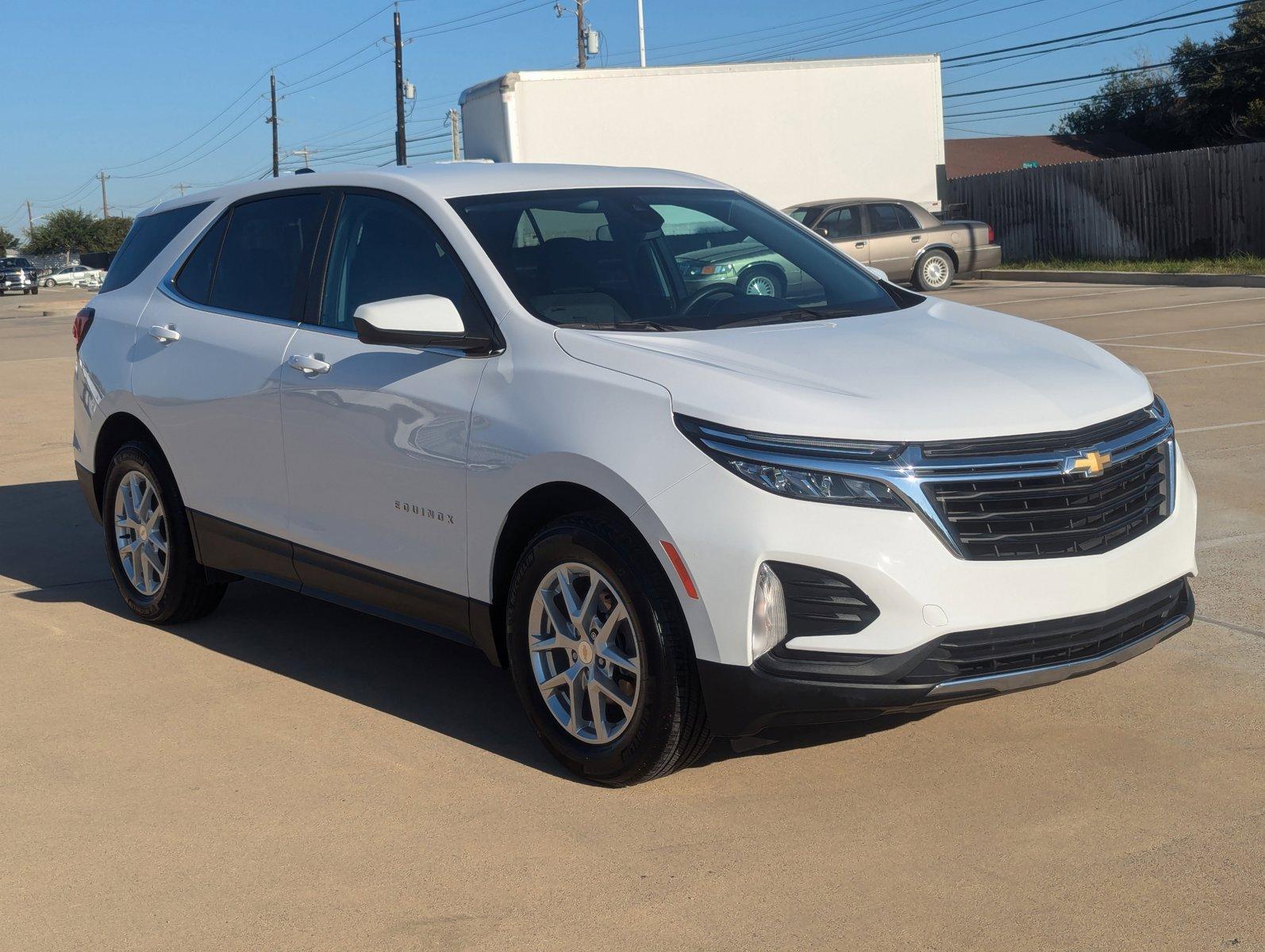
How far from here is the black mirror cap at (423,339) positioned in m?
4.44

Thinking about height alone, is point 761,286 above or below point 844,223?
below

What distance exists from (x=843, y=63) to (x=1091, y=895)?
2113cm

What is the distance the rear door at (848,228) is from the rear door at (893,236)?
0.53 ft

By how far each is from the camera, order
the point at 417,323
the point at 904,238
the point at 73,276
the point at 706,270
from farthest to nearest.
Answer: the point at 73,276 < the point at 904,238 < the point at 706,270 < the point at 417,323

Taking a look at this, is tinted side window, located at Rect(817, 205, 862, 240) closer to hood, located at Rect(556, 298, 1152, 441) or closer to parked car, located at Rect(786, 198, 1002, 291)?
parked car, located at Rect(786, 198, 1002, 291)

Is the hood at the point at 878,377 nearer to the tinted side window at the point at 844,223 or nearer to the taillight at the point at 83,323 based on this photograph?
the taillight at the point at 83,323

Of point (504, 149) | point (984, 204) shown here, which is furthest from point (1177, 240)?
point (504, 149)

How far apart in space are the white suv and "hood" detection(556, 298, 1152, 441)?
0.01 metres

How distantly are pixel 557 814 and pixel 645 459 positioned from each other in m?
1.03

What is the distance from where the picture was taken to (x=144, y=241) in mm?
6445

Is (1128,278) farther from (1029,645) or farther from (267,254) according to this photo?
(1029,645)

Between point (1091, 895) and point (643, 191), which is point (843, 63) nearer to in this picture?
point (643, 191)

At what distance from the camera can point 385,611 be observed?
4.91m

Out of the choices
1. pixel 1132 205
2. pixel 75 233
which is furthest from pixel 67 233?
pixel 1132 205
